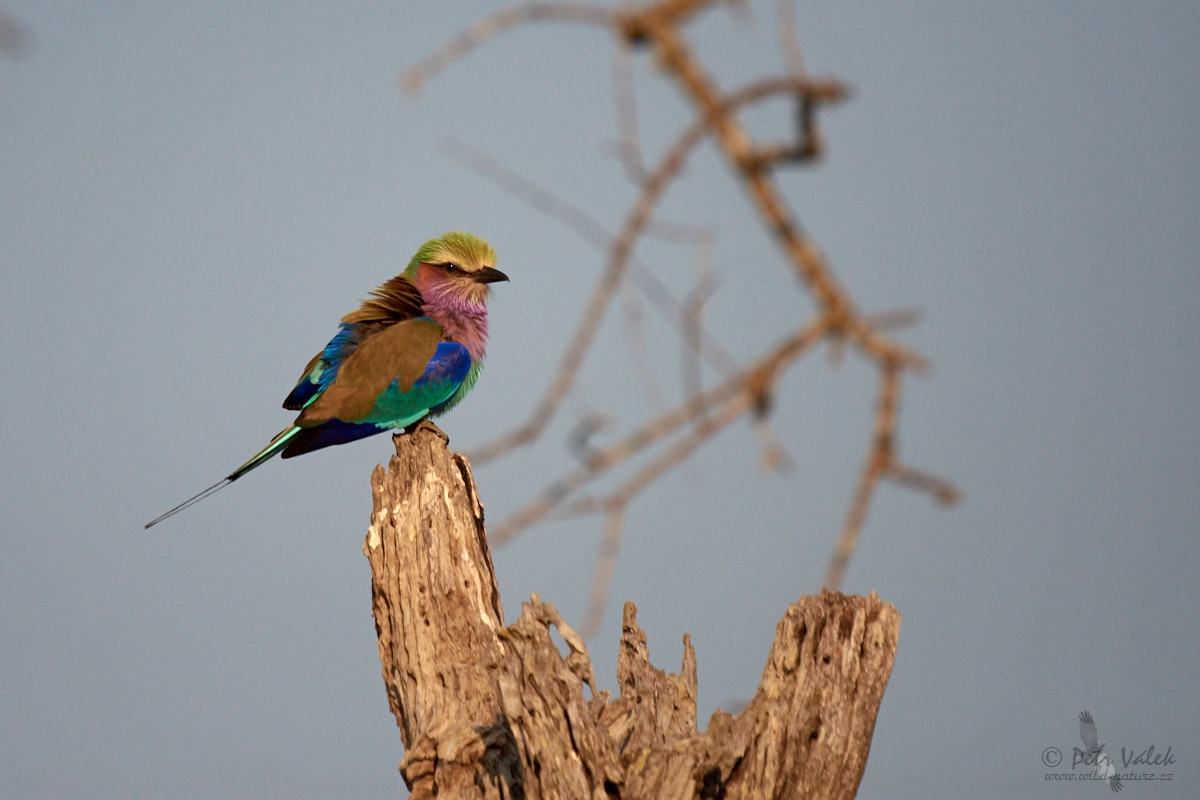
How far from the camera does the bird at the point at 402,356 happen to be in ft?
23.6

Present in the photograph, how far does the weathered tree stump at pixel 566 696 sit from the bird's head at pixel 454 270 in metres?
2.34

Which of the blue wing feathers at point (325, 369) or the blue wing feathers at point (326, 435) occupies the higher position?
the blue wing feathers at point (325, 369)

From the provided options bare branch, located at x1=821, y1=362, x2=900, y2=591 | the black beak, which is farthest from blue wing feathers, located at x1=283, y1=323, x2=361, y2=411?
bare branch, located at x1=821, y1=362, x2=900, y2=591

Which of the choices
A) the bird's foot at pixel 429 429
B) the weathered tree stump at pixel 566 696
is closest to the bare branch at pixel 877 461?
the weathered tree stump at pixel 566 696

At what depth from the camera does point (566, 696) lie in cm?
461

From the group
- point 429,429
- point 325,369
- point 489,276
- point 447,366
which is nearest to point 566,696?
point 429,429

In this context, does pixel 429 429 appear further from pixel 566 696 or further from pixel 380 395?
pixel 566 696

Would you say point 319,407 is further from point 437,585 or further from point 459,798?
point 459,798

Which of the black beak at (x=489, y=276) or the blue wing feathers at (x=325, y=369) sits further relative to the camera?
the black beak at (x=489, y=276)

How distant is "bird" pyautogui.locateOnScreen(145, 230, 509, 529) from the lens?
23.6 feet

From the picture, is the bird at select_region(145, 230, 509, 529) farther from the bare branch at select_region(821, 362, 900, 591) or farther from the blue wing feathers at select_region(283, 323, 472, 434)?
the bare branch at select_region(821, 362, 900, 591)

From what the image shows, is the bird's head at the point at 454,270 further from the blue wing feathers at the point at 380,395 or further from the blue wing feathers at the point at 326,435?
the blue wing feathers at the point at 326,435

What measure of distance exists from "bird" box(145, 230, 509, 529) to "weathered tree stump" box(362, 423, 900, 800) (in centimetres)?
141

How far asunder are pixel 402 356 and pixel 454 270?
1052mm
